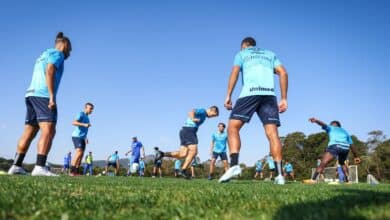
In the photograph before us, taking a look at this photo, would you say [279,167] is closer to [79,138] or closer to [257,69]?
[257,69]

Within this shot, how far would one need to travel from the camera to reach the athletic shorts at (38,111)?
6.37 metres

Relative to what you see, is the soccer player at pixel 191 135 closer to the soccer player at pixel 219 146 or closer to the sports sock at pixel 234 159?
the soccer player at pixel 219 146

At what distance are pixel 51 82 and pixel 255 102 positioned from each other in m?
3.59

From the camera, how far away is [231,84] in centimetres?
680

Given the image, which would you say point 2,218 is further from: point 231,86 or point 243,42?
point 243,42

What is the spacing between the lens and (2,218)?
171 cm

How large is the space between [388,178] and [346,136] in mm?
43664

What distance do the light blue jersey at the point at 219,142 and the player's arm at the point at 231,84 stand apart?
11.5 meters

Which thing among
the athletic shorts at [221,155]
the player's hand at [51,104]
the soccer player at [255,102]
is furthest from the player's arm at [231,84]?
the athletic shorts at [221,155]

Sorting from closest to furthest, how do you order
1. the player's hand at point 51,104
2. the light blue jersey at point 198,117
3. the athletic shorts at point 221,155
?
the player's hand at point 51,104 → the light blue jersey at point 198,117 → the athletic shorts at point 221,155

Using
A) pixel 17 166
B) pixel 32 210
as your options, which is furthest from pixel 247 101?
pixel 32 210

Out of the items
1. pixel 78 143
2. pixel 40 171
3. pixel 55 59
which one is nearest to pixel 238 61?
pixel 55 59

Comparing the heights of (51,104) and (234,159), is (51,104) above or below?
above

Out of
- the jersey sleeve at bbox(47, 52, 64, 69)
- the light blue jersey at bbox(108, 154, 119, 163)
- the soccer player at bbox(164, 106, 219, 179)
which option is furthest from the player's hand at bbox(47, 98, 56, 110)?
the light blue jersey at bbox(108, 154, 119, 163)
